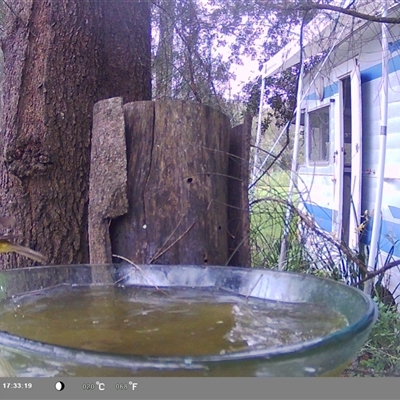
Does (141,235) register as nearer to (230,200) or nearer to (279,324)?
(230,200)

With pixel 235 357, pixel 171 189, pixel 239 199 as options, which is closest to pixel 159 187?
pixel 171 189

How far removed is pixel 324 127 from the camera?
11.8ft

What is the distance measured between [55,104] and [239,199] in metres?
0.53

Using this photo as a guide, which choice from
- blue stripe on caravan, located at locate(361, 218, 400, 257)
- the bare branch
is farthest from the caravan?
the bare branch

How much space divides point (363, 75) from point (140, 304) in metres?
2.38

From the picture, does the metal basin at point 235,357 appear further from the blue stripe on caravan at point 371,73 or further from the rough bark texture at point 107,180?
the blue stripe on caravan at point 371,73

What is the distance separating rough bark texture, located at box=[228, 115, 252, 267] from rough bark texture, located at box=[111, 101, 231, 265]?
0.19ft

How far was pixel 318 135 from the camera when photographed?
3.68 m

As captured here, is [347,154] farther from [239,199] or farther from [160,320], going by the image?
[160,320]

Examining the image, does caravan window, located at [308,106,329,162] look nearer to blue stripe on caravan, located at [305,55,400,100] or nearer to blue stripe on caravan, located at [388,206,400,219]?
blue stripe on caravan, located at [305,55,400,100]

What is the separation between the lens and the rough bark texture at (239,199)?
101 centimetres

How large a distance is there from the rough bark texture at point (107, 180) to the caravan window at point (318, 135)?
2679mm
